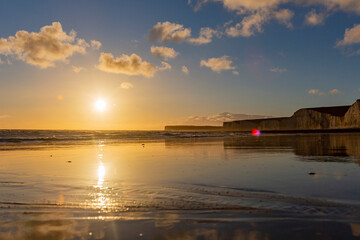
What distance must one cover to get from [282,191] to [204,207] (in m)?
2.81

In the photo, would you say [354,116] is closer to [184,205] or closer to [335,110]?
[335,110]

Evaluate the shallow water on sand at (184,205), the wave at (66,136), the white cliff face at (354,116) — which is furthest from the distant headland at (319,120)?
the shallow water on sand at (184,205)

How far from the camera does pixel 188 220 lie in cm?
559

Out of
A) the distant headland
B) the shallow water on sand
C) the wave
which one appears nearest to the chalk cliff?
the distant headland

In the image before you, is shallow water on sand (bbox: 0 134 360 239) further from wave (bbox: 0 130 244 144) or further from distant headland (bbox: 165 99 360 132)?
distant headland (bbox: 165 99 360 132)

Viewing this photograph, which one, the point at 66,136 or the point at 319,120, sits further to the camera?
the point at 319,120

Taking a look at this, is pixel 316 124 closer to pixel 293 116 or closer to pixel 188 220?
pixel 293 116

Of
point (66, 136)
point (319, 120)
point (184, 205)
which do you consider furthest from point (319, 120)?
point (184, 205)

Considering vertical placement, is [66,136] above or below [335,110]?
below

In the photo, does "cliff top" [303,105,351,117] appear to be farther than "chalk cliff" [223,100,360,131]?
Yes

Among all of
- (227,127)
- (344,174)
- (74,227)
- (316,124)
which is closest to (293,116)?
(316,124)

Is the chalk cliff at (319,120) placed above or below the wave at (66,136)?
above

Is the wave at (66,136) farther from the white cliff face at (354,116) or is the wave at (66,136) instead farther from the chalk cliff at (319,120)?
the chalk cliff at (319,120)

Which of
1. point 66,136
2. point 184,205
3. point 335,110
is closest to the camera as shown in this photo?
point 184,205
